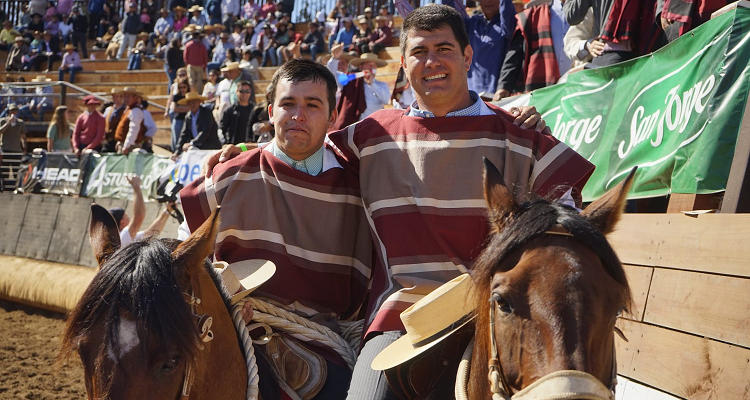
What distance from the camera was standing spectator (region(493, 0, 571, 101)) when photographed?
7195 millimetres

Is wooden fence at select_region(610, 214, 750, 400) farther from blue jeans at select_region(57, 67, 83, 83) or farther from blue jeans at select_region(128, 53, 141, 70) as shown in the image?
blue jeans at select_region(57, 67, 83, 83)

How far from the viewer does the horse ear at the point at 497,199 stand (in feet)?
7.68

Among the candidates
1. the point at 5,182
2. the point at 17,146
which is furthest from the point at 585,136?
the point at 17,146

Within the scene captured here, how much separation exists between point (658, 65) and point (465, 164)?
2168mm

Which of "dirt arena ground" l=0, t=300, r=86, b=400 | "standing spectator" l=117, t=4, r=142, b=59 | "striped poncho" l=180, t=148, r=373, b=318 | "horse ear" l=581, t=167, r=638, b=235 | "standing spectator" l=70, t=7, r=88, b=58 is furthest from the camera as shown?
"standing spectator" l=70, t=7, r=88, b=58

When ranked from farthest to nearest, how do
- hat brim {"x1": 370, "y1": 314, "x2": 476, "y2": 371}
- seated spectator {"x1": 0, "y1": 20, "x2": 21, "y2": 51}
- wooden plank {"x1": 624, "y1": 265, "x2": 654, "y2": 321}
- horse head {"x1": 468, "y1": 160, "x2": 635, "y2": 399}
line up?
seated spectator {"x1": 0, "y1": 20, "x2": 21, "y2": 51}, wooden plank {"x1": 624, "y1": 265, "x2": 654, "y2": 321}, hat brim {"x1": 370, "y1": 314, "x2": 476, "y2": 371}, horse head {"x1": 468, "y1": 160, "x2": 635, "y2": 399}

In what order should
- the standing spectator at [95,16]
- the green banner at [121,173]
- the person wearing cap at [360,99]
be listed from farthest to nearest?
the standing spectator at [95,16] → the green banner at [121,173] → the person wearing cap at [360,99]

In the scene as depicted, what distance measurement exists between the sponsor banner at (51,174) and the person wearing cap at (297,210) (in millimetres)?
11968

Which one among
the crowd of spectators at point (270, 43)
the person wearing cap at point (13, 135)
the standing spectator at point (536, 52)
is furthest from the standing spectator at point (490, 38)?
the person wearing cap at point (13, 135)

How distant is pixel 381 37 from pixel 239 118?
5883mm

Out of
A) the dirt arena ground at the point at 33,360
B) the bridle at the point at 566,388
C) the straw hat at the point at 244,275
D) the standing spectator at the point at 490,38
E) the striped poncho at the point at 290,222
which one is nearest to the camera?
the bridle at the point at 566,388

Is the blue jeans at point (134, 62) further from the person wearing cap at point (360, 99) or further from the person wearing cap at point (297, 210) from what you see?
the person wearing cap at point (297, 210)

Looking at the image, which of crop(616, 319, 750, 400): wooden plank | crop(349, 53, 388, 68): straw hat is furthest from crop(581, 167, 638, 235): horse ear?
crop(349, 53, 388, 68): straw hat

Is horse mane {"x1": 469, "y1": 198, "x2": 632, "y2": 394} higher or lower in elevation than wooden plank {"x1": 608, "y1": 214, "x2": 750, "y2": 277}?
higher
